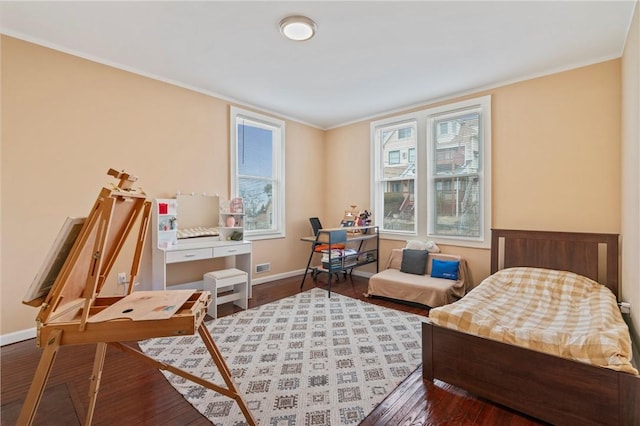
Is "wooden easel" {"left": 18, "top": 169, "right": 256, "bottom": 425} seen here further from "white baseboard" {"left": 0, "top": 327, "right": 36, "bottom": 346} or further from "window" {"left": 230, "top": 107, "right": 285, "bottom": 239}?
"window" {"left": 230, "top": 107, "right": 285, "bottom": 239}

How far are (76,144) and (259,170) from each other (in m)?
2.28

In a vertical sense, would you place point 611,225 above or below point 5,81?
below

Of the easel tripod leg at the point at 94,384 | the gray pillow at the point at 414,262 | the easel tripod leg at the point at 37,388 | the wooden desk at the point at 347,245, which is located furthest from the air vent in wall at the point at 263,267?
the easel tripod leg at the point at 37,388

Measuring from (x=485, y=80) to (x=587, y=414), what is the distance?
11.2 feet

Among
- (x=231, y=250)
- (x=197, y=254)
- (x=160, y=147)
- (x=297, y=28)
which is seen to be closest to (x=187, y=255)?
(x=197, y=254)

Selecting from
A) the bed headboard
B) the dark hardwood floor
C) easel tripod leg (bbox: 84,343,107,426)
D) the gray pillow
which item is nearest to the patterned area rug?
the dark hardwood floor

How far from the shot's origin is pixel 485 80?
355 centimetres

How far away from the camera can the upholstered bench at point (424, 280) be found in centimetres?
344

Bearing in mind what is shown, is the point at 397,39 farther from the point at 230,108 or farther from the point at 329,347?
the point at 329,347

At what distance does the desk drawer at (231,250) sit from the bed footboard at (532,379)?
2473 millimetres

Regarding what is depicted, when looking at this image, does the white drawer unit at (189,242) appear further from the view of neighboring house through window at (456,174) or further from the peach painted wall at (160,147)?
the view of neighboring house through window at (456,174)

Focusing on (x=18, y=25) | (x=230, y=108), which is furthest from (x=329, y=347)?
(x=18, y=25)

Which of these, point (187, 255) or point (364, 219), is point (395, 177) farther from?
point (187, 255)

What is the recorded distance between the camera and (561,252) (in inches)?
122
